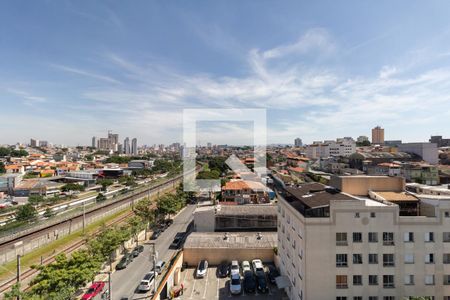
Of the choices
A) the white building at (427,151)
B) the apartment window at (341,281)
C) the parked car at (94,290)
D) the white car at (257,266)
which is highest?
the white building at (427,151)

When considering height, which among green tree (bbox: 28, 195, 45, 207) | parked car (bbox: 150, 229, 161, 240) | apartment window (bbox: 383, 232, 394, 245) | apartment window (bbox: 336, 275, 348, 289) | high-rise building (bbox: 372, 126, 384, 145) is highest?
high-rise building (bbox: 372, 126, 384, 145)

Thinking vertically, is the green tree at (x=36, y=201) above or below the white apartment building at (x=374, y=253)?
below

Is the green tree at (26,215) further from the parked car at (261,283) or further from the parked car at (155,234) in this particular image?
the parked car at (261,283)

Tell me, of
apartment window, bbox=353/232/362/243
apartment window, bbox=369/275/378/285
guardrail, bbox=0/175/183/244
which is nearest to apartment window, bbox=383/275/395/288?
apartment window, bbox=369/275/378/285

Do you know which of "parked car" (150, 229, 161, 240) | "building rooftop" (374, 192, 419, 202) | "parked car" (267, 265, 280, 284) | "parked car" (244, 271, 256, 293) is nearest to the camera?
"building rooftop" (374, 192, 419, 202)

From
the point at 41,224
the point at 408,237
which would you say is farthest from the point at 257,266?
the point at 41,224

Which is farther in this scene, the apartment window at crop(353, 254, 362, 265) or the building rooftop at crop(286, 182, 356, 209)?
the building rooftop at crop(286, 182, 356, 209)

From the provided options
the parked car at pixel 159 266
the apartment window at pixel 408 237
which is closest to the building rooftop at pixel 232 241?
the parked car at pixel 159 266

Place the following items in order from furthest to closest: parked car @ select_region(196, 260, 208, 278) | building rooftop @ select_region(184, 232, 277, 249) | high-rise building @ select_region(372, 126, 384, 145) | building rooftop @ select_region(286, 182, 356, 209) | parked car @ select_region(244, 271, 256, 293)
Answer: high-rise building @ select_region(372, 126, 384, 145), building rooftop @ select_region(184, 232, 277, 249), parked car @ select_region(196, 260, 208, 278), parked car @ select_region(244, 271, 256, 293), building rooftop @ select_region(286, 182, 356, 209)

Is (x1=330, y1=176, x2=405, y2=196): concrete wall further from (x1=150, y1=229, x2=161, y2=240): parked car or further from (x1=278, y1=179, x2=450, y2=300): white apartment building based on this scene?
(x1=150, y1=229, x2=161, y2=240): parked car
